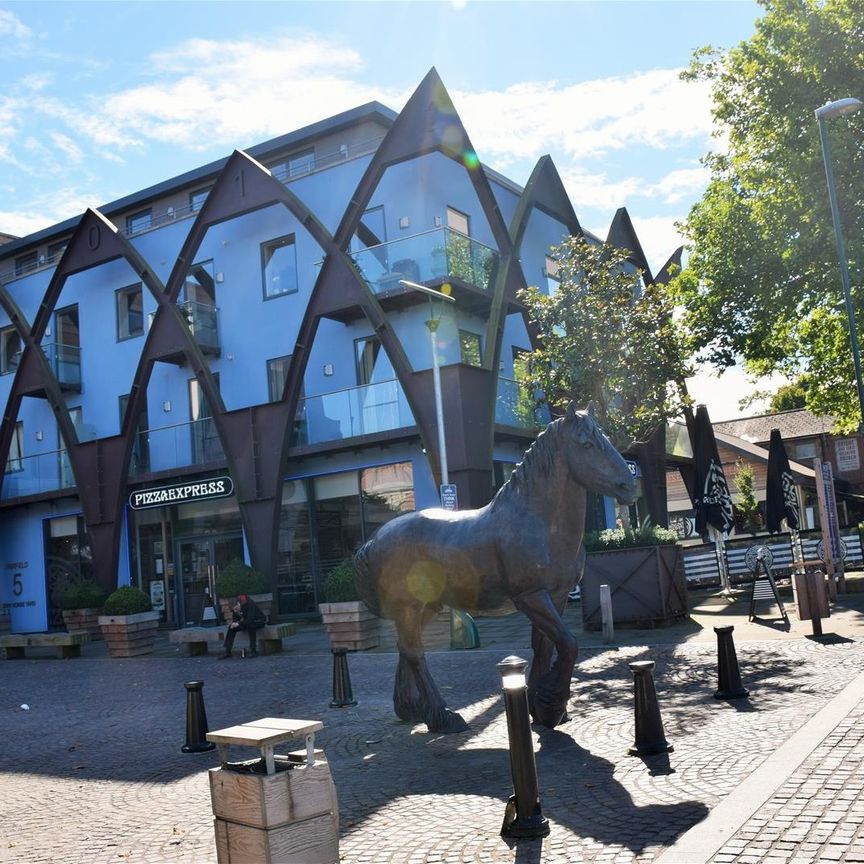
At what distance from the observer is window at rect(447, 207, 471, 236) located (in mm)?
25484

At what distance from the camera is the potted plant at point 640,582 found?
15.2 m

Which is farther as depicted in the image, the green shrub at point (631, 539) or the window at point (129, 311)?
the window at point (129, 311)

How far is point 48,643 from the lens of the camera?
20.7m

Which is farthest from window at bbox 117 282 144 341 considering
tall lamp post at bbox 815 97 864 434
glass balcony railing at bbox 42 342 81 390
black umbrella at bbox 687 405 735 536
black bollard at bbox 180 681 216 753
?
black bollard at bbox 180 681 216 753

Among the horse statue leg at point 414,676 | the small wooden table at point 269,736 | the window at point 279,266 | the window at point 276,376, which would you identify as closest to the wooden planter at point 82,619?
Result: the window at point 276,376

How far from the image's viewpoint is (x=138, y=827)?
20.8ft

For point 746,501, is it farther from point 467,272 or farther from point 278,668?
point 278,668

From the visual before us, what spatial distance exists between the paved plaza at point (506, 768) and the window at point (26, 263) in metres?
25.7

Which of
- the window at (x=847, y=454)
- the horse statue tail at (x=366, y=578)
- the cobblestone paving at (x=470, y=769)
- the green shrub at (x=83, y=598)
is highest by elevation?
the window at (x=847, y=454)

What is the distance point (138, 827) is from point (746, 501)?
52.4 metres

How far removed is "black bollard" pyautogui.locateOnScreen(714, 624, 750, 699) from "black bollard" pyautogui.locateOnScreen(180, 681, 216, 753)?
476cm

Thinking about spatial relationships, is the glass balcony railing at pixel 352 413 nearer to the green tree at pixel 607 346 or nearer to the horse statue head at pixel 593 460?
the green tree at pixel 607 346

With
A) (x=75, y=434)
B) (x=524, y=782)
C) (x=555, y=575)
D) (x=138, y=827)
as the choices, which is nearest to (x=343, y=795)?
(x=138, y=827)

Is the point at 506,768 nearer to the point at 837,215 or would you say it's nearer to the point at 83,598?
the point at 837,215
